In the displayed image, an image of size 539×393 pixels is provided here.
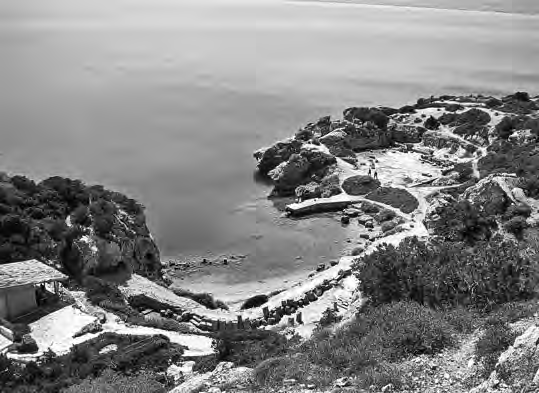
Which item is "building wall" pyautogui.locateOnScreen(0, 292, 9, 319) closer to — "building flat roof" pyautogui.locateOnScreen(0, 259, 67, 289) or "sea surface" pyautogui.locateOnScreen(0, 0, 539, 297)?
"building flat roof" pyautogui.locateOnScreen(0, 259, 67, 289)

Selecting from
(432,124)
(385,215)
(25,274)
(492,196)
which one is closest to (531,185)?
(492,196)

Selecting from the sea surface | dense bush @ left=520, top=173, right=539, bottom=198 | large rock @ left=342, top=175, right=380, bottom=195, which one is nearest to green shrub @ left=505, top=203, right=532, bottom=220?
dense bush @ left=520, top=173, right=539, bottom=198

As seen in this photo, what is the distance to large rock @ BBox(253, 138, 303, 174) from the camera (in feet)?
220

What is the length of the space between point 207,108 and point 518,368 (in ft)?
302

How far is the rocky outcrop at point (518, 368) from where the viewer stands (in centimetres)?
941

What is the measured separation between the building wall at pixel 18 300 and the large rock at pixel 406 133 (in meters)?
56.3

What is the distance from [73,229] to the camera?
1240 inches

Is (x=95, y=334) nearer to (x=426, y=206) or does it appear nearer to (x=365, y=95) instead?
(x=426, y=206)

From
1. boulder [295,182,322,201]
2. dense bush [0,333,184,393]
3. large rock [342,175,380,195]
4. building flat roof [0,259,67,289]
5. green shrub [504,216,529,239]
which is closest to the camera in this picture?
dense bush [0,333,184,393]

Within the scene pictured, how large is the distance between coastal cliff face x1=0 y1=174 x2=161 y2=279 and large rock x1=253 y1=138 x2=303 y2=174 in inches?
1107

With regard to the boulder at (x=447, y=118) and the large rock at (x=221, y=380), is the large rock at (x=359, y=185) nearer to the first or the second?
the boulder at (x=447, y=118)

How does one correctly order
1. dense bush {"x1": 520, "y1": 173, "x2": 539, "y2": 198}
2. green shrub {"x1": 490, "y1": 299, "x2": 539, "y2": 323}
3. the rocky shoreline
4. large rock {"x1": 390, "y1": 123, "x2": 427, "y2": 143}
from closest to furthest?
green shrub {"x1": 490, "y1": 299, "x2": 539, "y2": 323} < the rocky shoreline < dense bush {"x1": 520, "y1": 173, "x2": 539, "y2": 198} < large rock {"x1": 390, "y1": 123, "x2": 427, "y2": 143}

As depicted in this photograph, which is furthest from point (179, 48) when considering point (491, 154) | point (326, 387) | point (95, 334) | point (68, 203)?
point (326, 387)

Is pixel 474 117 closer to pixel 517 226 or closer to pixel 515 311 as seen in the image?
pixel 517 226
